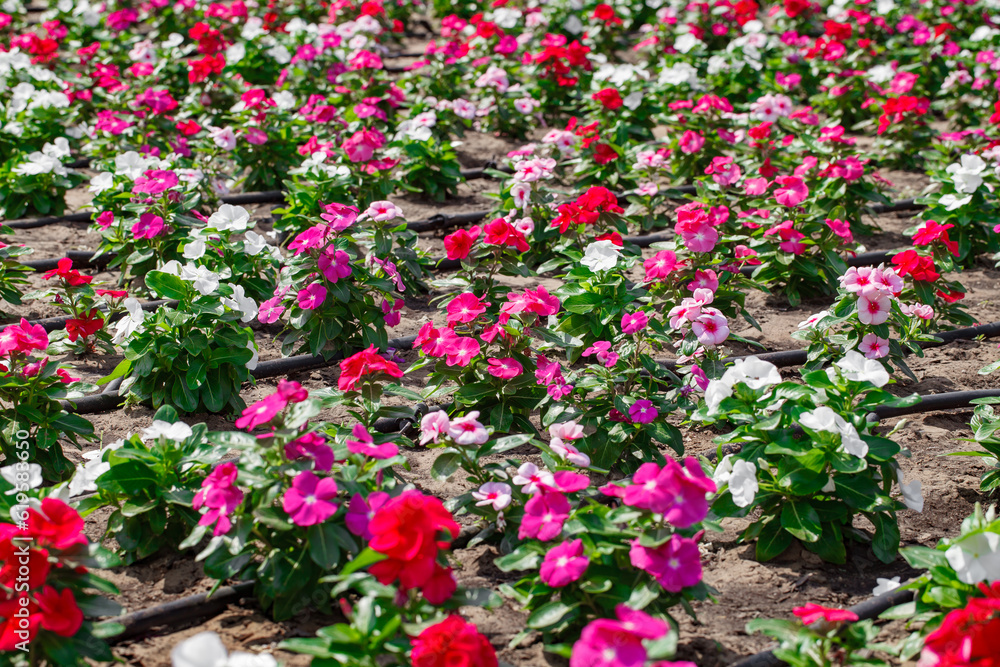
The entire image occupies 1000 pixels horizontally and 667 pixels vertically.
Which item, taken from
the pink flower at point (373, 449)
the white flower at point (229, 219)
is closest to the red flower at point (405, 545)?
the pink flower at point (373, 449)

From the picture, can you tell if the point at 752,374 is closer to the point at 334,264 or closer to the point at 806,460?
the point at 806,460

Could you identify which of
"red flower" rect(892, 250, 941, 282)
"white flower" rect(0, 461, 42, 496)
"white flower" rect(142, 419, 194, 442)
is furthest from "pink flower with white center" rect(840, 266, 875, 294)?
"white flower" rect(0, 461, 42, 496)

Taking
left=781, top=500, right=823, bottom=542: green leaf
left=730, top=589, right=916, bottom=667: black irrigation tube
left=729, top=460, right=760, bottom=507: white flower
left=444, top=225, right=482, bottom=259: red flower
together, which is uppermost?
left=444, top=225, right=482, bottom=259: red flower

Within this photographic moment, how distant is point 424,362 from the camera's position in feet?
9.93

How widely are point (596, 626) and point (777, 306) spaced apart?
9.61ft

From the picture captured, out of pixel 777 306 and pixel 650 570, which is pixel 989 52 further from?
pixel 650 570

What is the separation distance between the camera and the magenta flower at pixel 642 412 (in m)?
2.80

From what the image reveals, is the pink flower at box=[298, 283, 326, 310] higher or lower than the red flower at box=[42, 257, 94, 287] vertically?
lower

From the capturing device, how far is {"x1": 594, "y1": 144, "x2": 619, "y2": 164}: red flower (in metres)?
5.02

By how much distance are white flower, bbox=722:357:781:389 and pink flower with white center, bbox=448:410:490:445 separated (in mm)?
730

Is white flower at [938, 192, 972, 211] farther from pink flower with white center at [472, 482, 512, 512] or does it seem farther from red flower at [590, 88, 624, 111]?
pink flower with white center at [472, 482, 512, 512]

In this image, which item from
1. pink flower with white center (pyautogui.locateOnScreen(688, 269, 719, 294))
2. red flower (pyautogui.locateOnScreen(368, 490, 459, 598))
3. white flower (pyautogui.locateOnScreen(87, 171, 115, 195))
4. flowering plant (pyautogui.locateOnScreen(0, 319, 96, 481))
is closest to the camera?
red flower (pyautogui.locateOnScreen(368, 490, 459, 598))

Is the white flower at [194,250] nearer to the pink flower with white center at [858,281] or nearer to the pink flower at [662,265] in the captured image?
the pink flower at [662,265]

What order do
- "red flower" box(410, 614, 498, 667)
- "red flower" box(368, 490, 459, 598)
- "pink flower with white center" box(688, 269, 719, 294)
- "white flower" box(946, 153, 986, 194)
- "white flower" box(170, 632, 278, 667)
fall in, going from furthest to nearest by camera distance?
"white flower" box(946, 153, 986, 194), "pink flower with white center" box(688, 269, 719, 294), "red flower" box(368, 490, 459, 598), "red flower" box(410, 614, 498, 667), "white flower" box(170, 632, 278, 667)
